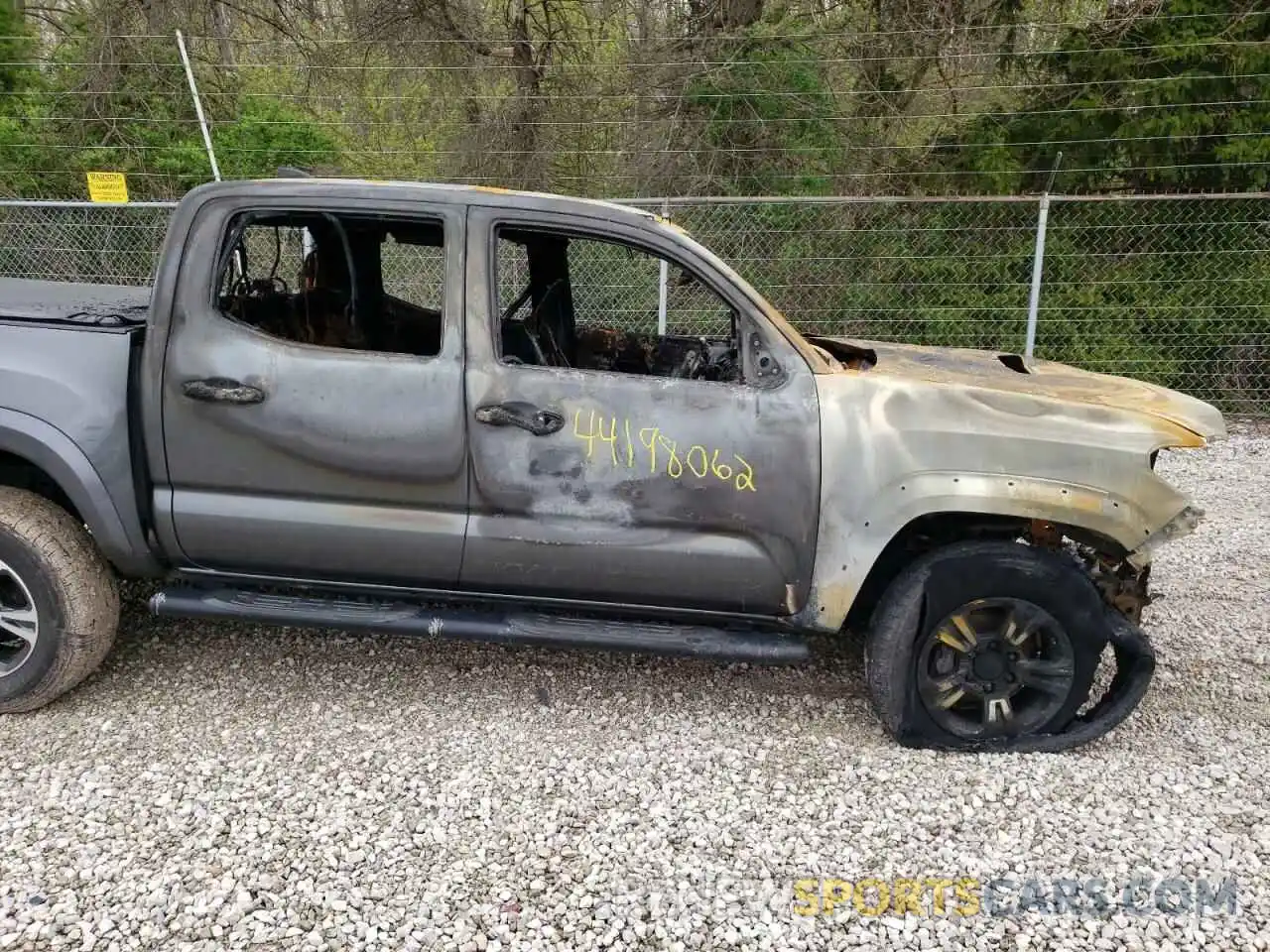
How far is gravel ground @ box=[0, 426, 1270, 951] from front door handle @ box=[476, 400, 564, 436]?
118 cm

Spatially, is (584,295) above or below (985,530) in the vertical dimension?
above

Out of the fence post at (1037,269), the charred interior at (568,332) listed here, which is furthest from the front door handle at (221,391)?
the fence post at (1037,269)

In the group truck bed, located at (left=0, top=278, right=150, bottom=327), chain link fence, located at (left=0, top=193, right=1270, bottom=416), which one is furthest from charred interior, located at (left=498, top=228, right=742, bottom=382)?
chain link fence, located at (left=0, top=193, right=1270, bottom=416)

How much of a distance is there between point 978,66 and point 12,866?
32.7 ft

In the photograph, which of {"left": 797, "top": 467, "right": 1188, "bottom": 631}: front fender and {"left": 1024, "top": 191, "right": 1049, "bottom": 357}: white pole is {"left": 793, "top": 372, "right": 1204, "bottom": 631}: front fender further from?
{"left": 1024, "top": 191, "right": 1049, "bottom": 357}: white pole

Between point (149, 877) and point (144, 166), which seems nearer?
point (149, 877)

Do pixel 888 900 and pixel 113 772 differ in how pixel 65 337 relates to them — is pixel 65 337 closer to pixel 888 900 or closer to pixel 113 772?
pixel 113 772

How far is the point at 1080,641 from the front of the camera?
3.24 metres

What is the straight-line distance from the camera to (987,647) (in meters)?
3.28

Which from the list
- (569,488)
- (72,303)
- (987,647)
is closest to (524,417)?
(569,488)

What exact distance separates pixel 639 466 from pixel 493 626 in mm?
831

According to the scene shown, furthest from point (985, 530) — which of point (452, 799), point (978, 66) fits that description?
point (978, 66)

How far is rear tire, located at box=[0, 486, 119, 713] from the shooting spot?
10.8 ft

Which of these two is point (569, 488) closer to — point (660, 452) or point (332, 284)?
point (660, 452)
